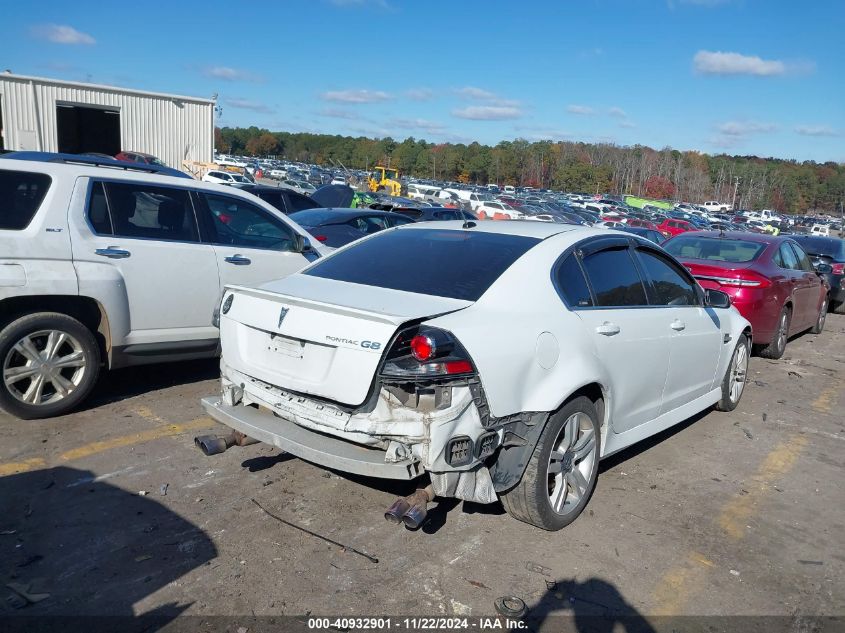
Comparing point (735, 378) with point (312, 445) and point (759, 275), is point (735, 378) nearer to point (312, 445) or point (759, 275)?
point (759, 275)

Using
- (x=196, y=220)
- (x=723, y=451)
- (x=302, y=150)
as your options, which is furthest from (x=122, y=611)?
(x=302, y=150)

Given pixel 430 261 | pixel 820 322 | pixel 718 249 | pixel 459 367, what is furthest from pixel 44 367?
pixel 820 322

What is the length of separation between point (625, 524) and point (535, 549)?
2.29 ft

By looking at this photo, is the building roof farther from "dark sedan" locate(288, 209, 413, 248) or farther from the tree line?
the tree line

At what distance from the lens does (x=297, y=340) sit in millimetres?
3582

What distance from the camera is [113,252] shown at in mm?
5320

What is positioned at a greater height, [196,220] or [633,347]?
[196,220]

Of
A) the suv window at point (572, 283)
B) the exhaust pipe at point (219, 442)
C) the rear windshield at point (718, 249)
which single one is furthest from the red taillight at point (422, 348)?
the rear windshield at point (718, 249)

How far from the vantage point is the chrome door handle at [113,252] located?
17.2ft

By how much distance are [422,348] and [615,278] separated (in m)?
1.85

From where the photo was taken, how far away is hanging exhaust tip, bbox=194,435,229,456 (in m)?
3.95

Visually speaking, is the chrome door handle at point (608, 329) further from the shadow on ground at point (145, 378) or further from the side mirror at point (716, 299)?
the shadow on ground at point (145, 378)

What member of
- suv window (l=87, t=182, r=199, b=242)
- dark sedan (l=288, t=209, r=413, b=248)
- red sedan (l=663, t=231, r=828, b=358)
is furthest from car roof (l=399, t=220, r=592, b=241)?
dark sedan (l=288, t=209, r=413, b=248)

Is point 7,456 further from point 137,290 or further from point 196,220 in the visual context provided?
point 196,220
